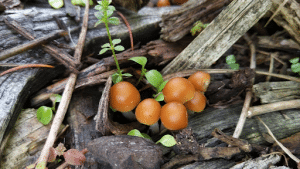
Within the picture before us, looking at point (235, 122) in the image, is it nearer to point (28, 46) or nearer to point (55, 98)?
point (55, 98)

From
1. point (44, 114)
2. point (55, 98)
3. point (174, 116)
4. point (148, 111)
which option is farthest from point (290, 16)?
point (44, 114)

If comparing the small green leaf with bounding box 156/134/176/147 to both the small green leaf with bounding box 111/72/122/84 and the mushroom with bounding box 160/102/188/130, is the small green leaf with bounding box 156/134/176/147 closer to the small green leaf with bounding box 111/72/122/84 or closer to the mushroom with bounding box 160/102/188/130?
the mushroom with bounding box 160/102/188/130

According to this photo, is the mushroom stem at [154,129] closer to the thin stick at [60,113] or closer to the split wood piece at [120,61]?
the split wood piece at [120,61]

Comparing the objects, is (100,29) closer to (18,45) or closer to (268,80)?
(18,45)

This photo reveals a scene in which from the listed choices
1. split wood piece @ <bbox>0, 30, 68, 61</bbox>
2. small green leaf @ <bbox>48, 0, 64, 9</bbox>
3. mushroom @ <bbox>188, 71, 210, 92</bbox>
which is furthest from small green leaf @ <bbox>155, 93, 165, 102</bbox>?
small green leaf @ <bbox>48, 0, 64, 9</bbox>

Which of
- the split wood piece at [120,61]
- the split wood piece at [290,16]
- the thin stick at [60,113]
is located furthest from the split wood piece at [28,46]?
the split wood piece at [290,16]

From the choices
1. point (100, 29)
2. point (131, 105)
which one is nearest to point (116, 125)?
point (131, 105)
